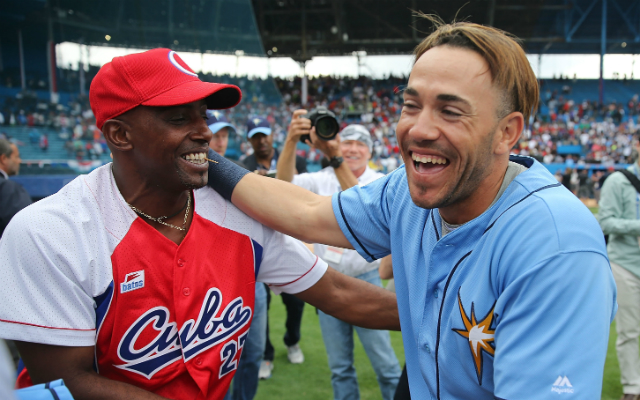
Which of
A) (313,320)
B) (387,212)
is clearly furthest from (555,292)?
(313,320)

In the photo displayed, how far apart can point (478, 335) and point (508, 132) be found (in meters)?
0.61

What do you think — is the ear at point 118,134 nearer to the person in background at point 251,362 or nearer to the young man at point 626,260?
the person in background at point 251,362

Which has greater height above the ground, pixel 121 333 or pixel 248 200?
pixel 248 200

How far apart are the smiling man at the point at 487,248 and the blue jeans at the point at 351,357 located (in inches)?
64.1

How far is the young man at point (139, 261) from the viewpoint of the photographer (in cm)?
142

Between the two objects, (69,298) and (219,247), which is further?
(219,247)

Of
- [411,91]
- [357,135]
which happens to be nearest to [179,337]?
[411,91]

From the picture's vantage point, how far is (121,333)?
151 cm

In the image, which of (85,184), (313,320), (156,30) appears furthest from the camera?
(156,30)

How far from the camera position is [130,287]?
153 centimetres

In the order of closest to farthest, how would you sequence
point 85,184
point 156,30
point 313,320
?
point 85,184 < point 313,320 < point 156,30

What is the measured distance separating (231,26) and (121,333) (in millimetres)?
11672

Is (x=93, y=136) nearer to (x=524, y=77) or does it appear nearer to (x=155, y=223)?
(x=155, y=223)

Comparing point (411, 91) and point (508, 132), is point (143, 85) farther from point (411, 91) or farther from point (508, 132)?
point (508, 132)
